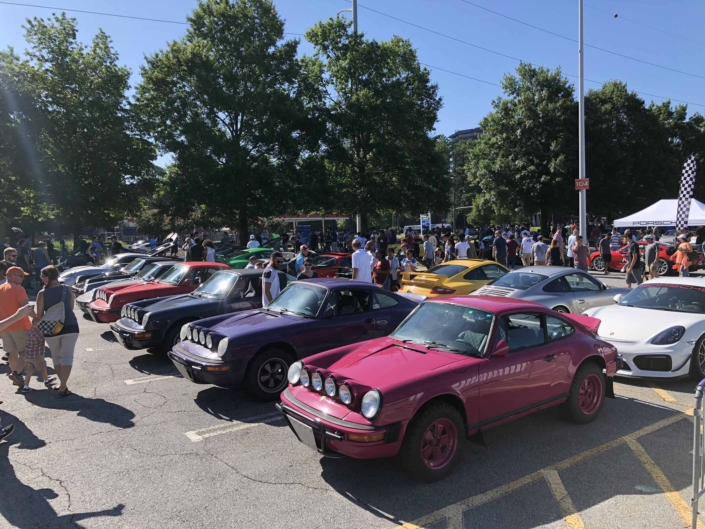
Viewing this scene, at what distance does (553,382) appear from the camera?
Answer: 5.00 metres

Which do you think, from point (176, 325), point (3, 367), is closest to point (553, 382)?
point (176, 325)

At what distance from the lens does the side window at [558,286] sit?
9.57m

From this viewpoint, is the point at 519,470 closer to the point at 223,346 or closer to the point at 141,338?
the point at 223,346

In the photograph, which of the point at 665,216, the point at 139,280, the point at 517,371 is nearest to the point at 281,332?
the point at 517,371

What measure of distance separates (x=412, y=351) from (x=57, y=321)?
4459mm

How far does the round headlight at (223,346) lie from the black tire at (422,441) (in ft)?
8.84

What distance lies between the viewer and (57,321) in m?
6.18

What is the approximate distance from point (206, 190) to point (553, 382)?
22996 millimetres

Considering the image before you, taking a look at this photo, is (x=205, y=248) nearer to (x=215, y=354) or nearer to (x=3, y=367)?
(x=3, y=367)

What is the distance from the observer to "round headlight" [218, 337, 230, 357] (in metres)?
5.86

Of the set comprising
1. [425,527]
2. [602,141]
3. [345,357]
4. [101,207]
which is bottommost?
[425,527]

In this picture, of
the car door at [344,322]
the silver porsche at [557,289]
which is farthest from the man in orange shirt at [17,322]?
the silver porsche at [557,289]

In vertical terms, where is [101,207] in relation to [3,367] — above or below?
above

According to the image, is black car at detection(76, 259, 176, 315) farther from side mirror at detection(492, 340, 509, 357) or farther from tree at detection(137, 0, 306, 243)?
tree at detection(137, 0, 306, 243)
